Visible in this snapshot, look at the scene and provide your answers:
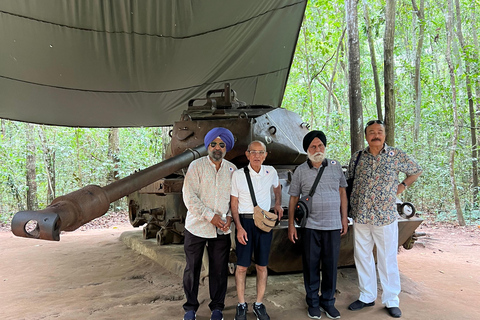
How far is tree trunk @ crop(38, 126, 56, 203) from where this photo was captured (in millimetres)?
12609

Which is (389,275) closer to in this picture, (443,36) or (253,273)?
(253,273)

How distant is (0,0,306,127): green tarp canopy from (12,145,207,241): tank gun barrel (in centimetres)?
403

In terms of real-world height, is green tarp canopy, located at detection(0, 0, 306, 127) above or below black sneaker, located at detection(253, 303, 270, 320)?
above

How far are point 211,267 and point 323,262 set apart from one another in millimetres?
996

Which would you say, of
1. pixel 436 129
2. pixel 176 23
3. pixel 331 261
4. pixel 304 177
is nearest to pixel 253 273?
pixel 331 261

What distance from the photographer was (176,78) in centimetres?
760

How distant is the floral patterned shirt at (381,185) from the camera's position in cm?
356

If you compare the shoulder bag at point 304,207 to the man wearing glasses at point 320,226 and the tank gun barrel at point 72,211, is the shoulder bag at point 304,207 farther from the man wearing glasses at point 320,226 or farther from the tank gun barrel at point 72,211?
the tank gun barrel at point 72,211

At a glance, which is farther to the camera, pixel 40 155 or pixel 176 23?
pixel 40 155

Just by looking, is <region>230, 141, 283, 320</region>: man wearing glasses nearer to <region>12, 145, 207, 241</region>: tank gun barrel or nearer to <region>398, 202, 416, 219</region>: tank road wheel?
<region>12, 145, 207, 241</region>: tank gun barrel

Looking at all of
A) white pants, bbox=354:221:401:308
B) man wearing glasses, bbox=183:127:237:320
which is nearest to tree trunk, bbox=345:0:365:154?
white pants, bbox=354:221:401:308

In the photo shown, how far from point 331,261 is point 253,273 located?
1.13 metres

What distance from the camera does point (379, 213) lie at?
3549 mm

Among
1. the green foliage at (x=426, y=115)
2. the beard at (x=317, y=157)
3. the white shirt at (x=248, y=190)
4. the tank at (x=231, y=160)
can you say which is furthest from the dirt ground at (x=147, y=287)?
the green foliage at (x=426, y=115)
